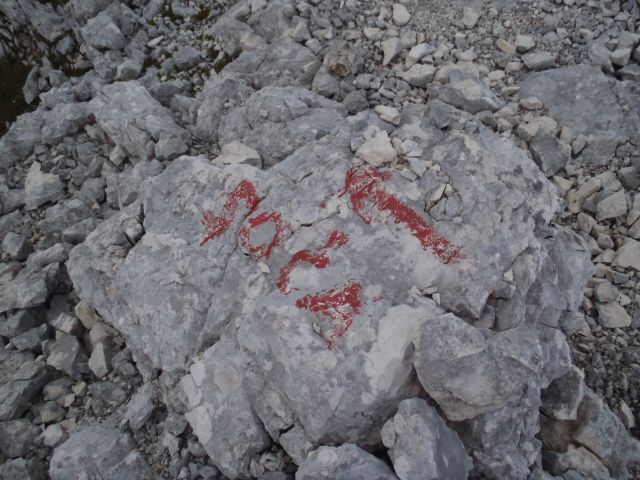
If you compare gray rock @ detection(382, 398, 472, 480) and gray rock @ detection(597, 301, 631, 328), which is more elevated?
gray rock @ detection(382, 398, 472, 480)

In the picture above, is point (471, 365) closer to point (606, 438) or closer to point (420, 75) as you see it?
point (606, 438)

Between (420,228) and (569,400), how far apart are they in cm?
248

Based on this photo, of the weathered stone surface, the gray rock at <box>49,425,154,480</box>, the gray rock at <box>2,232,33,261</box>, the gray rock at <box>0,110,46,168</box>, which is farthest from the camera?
the gray rock at <box>0,110,46,168</box>

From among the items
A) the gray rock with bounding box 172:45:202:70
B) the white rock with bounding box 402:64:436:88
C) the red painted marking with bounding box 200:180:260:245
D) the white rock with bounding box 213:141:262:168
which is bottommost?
the red painted marking with bounding box 200:180:260:245

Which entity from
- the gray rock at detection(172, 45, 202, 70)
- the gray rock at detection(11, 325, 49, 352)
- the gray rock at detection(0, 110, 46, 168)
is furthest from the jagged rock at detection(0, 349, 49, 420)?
the gray rock at detection(172, 45, 202, 70)

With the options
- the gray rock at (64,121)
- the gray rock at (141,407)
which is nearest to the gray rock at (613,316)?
the gray rock at (141,407)

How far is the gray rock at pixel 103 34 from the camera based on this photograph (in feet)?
32.2

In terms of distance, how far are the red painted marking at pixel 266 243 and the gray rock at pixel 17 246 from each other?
4.41 m

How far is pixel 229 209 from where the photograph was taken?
6.07 metres

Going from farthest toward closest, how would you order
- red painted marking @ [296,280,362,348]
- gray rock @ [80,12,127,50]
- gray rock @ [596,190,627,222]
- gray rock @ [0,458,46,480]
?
gray rock @ [80,12,127,50] < gray rock @ [596,190,627,222] < gray rock @ [0,458,46,480] < red painted marking @ [296,280,362,348]

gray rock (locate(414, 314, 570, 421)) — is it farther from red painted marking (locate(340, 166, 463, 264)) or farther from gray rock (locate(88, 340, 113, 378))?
gray rock (locate(88, 340, 113, 378))

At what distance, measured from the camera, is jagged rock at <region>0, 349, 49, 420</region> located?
621 centimetres

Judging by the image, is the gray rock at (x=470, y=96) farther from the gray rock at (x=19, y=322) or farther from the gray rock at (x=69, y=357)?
the gray rock at (x=19, y=322)

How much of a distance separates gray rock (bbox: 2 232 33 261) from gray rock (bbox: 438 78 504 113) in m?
7.25
